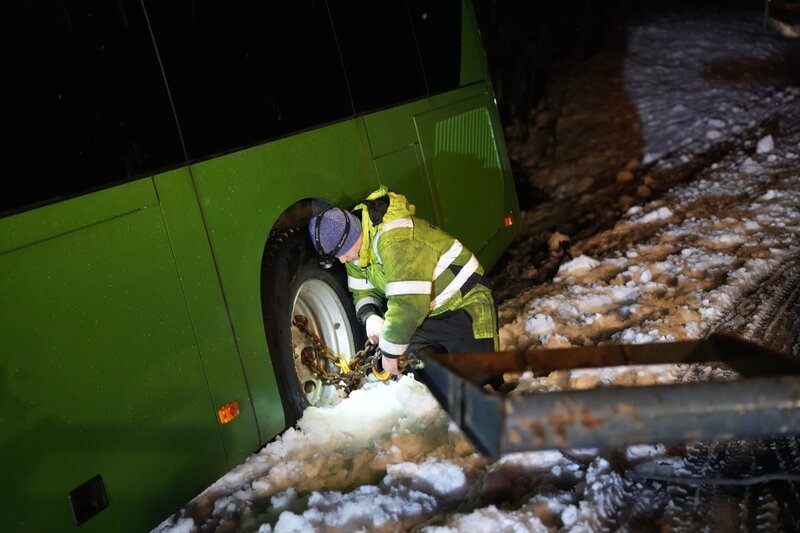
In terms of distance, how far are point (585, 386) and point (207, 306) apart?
88.5 inches

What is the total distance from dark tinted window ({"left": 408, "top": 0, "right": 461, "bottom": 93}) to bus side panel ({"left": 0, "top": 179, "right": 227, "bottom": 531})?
3039 millimetres

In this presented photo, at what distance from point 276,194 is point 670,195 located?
5.88 meters

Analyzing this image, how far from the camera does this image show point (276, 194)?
12.1 ft

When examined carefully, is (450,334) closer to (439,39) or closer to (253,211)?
(253,211)

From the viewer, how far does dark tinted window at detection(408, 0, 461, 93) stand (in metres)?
5.37

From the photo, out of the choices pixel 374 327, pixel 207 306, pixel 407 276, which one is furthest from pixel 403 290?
pixel 207 306

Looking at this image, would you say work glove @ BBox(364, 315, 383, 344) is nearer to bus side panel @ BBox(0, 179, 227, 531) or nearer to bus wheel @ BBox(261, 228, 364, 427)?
bus wheel @ BBox(261, 228, 364, 427)

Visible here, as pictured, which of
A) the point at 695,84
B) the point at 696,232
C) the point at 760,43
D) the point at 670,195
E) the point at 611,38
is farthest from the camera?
the point at 611,38

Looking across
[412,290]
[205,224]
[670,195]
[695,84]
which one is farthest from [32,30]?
[695,84]

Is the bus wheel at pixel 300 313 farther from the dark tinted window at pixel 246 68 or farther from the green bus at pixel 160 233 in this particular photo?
the dark tinted window at pixel 246 68

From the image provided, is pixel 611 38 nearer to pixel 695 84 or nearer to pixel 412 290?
pixel 695 84

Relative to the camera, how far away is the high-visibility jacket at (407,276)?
3590 millimetres

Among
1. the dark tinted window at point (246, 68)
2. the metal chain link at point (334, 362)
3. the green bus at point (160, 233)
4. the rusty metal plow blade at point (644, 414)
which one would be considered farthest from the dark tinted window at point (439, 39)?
the rusty metal plow blade at point (644, 414)

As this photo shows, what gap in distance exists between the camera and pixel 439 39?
561 cm
